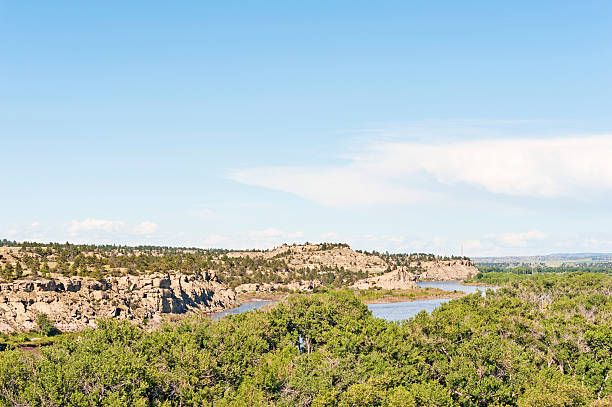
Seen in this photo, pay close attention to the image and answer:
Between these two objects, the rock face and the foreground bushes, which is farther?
the rock face

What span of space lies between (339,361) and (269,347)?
17.8 meters

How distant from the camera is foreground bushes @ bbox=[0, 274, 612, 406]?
178 feet

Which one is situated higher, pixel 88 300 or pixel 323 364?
pixel 323 364

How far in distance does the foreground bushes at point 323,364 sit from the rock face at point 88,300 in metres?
57.9

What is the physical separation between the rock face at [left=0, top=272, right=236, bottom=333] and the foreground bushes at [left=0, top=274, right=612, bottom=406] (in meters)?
57.9

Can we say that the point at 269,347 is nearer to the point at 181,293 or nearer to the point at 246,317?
the point at 246,317

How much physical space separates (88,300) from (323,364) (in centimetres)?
10809

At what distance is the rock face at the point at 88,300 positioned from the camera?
132 meters

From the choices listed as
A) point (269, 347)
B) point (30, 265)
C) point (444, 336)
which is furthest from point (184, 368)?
point (30, 265)

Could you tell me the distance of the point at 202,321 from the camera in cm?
7594

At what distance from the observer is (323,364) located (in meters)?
63.8

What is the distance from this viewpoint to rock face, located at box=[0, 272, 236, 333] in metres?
132

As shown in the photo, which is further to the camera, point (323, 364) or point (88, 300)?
point (88, 300)

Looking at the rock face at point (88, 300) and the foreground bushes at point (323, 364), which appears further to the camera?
the rock face at point (88, 300)
